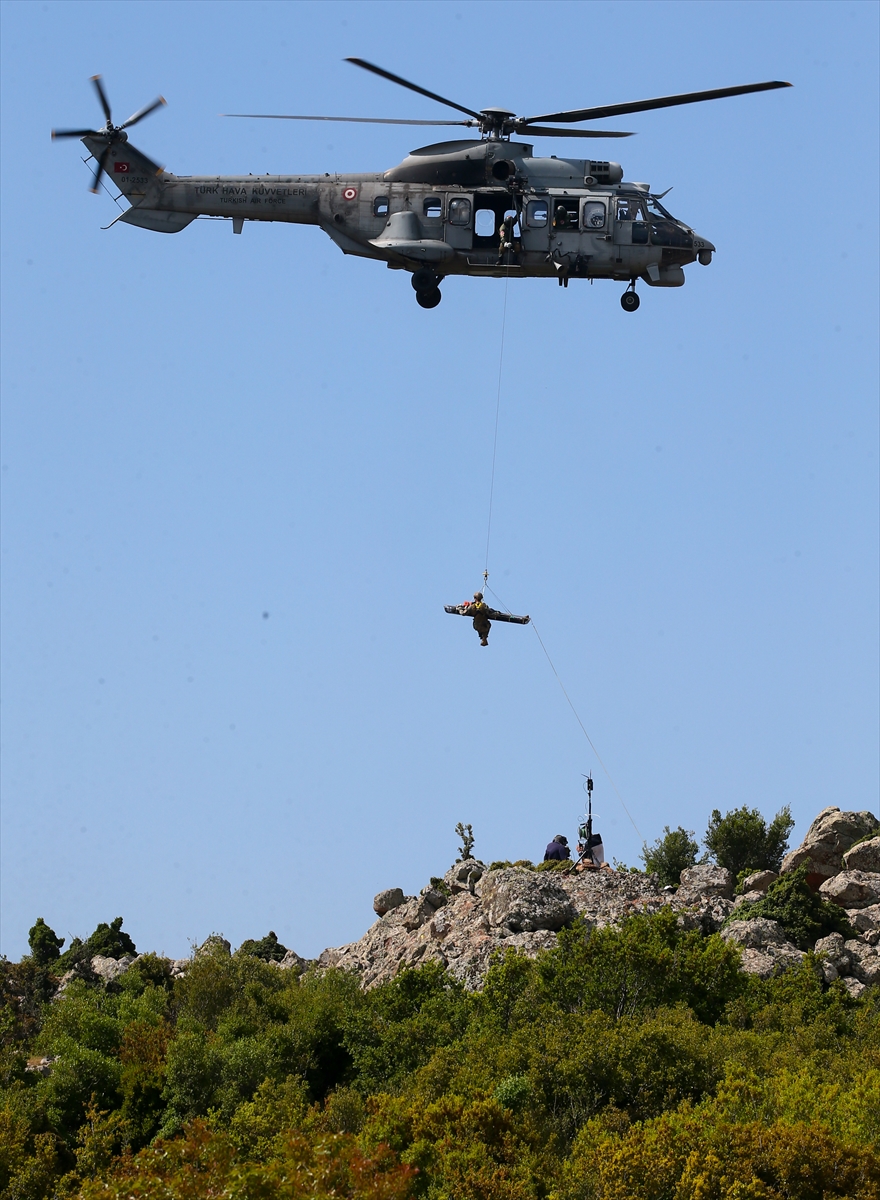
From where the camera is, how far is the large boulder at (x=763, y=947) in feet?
179

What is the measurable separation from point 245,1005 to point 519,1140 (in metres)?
17.0

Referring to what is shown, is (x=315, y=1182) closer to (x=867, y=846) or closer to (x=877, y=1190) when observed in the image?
(x=877, y=1190)

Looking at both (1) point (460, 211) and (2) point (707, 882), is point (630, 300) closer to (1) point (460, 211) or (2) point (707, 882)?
(1) point (460, 211)

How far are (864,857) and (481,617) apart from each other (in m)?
24.2

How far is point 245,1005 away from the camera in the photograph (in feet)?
182

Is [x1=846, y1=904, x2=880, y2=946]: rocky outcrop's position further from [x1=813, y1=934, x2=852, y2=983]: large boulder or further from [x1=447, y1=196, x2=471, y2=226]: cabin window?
[x1=447, y1=196, x2=471, y2=226]: cabin window

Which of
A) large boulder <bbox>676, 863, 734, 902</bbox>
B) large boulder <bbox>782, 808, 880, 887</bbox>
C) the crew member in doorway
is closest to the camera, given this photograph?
the crew member in doorway

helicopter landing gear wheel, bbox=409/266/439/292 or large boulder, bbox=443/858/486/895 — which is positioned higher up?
helicopter landing gear wheel, bbox=409/266/439/292

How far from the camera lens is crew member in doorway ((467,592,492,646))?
4334cm

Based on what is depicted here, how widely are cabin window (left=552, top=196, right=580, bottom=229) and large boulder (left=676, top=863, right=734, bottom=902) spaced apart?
21626 mm

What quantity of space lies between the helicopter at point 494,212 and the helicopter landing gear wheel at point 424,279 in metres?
0.02

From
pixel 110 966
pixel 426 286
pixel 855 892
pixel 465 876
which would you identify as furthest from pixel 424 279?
pixel 110 966

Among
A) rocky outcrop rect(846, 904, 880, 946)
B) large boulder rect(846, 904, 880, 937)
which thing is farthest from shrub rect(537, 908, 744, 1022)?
large boulder rect(846, 904, 880, 937)

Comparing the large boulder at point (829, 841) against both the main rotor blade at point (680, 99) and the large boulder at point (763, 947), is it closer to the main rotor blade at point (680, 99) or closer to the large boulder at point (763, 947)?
the large boulder at point (763, 947)
